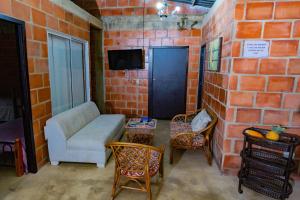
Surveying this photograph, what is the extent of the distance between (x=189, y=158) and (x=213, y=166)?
0.39m

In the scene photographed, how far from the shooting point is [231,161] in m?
2.52

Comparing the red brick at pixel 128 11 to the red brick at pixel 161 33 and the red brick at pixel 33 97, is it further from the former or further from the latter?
the red brick at pixel 33 97

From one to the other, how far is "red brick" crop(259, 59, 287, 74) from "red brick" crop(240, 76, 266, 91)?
0.10 metres

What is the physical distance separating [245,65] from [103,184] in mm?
2231

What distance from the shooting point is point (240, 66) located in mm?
2295

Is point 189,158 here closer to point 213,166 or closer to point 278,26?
point 213,166

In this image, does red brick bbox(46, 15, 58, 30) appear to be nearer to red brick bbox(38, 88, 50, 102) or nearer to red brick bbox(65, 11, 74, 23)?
red brick bbox(65, 11, 74, 23)

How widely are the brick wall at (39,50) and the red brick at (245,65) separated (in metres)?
2.54

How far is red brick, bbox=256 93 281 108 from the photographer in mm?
2295

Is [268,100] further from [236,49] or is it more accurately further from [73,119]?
[73,119]

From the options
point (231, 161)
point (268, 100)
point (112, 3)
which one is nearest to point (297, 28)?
point (268, 100)

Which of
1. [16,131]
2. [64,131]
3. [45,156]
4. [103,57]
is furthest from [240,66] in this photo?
[103,57]

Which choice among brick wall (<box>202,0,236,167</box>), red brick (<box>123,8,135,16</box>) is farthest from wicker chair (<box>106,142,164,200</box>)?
red brick (<box>123,8,135,16</box>)

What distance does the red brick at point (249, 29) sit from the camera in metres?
2.20
